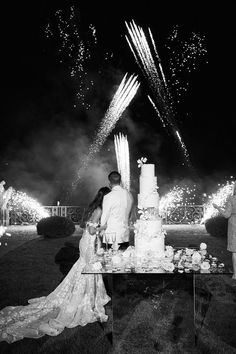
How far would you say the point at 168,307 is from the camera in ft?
17.2

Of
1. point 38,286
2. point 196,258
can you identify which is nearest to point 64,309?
point 38,286

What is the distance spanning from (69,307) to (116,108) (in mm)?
23108

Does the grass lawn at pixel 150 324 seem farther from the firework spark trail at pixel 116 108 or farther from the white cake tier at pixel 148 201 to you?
the firework spark trail at pixel 116 108

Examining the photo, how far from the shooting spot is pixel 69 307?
604cm

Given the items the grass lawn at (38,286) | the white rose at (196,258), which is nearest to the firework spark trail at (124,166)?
the grass lawn at (38,286)

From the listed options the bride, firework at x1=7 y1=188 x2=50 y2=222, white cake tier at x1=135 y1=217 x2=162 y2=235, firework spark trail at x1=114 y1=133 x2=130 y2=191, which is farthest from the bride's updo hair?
firework spark trail at x1=114 y1=133 x2=130 y2=191

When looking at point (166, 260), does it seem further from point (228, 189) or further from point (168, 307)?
point (228, 189)

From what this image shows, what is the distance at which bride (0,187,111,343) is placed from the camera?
5.46 metres

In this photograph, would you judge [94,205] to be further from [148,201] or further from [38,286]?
[38,286]

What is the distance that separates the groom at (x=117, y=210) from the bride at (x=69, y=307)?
A: 12 cm

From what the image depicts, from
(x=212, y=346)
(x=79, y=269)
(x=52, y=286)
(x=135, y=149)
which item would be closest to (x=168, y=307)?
(x=212, y=346)

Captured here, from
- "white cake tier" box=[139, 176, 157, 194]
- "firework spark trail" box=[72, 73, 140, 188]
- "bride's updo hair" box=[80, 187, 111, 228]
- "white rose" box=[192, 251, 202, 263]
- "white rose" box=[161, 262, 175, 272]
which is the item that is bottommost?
"white rose" box=[161, 262, 175, 272]

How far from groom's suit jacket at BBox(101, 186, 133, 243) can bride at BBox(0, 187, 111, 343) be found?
110 mm

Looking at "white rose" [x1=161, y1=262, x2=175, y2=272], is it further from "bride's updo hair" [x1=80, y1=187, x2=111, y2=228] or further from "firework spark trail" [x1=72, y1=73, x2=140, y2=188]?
"firework spark trail" [x1=72, y1=73, x2=140, y2=188]
